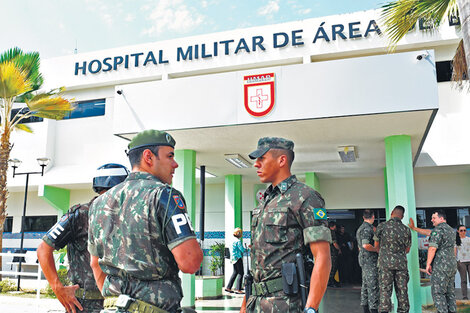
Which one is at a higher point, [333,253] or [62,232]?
[62,232]

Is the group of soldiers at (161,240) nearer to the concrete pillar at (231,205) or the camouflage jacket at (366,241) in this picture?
the camouflage jacket at (366,241)

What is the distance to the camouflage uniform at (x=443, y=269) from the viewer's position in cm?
665

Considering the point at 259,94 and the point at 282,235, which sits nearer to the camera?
the point at 282,235

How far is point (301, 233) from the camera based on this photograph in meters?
2.75

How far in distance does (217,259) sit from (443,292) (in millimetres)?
7668

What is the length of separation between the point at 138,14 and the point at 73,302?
45.3 ft

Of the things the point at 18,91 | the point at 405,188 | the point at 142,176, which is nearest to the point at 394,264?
the point at 405,188

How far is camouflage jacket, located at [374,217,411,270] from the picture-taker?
668 cm

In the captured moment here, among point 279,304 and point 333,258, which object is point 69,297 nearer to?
point 279,304

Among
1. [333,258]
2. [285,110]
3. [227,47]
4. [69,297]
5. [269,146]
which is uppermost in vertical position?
[227,47]

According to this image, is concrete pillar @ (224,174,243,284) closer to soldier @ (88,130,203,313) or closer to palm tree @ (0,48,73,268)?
palm tree @ (0,48,73,268)

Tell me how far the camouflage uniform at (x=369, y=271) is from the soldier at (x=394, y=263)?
0.50 m

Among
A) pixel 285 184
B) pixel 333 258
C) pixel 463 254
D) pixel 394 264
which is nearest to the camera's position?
pixel 285 184

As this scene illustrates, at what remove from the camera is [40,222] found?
1683 cm
